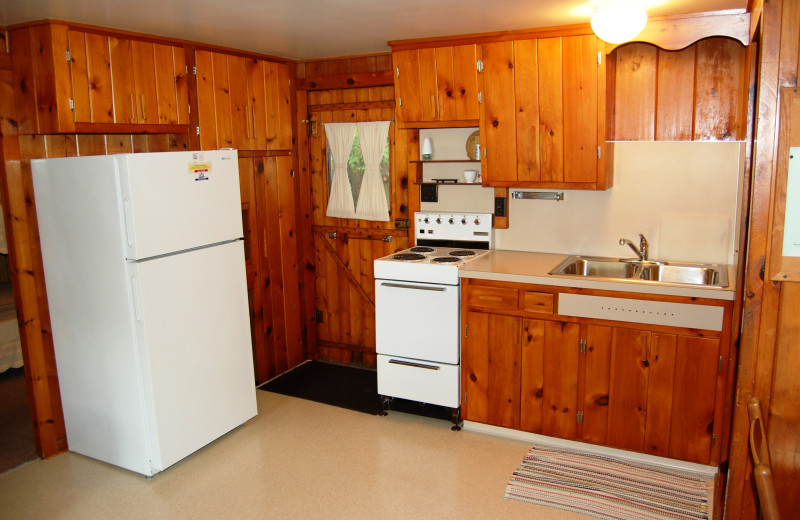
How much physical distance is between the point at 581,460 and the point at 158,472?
2.23 metres

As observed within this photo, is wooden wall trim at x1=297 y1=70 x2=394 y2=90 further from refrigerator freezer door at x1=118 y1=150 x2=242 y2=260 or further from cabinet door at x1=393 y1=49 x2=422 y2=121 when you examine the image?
refrigerator freezer door at x1=118 y1=150 x2=242 y2=260

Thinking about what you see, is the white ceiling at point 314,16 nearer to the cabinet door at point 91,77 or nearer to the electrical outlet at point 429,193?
the cabinet door at point 91,77

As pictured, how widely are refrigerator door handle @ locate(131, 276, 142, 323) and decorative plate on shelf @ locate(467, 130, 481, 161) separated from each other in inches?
84.6

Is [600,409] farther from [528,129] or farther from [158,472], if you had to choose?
[158,472]

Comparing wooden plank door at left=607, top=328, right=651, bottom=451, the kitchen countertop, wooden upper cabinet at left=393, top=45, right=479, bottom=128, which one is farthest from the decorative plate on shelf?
wooden plank door at left=607, top=328, right=651, bottom=451

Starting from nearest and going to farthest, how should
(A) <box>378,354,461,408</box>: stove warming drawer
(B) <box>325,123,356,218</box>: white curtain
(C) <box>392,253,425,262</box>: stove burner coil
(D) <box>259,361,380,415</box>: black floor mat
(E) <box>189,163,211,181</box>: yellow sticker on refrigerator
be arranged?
(E) <box>189,163,211,181</box>: yellow sticker on refrigerator < (A) <box>378,354,461,408</box>: stove warming drawer < (C) <box>392,253,425,262</box>: stove burner coil < (D) <box>259,361,380,415</box>: black floor mat < (B) <box>325,123,356,218</box>: white curtain

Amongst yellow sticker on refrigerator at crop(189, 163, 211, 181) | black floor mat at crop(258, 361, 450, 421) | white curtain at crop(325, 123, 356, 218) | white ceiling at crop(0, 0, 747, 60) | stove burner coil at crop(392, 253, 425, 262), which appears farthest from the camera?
white curtain at crop(325, 123, 356, 218)

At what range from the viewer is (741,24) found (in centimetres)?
303

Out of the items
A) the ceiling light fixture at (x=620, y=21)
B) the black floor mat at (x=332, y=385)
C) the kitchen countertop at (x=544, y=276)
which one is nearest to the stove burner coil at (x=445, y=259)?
the kitchen countertop at (x=544, y=276)

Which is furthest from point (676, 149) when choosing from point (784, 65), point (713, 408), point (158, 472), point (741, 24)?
point (158, 472)

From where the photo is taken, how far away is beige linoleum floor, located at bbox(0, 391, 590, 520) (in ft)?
9.57

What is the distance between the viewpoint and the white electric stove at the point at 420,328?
A: 141 inches

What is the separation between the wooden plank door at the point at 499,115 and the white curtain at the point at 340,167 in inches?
47.4

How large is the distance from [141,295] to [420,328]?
5.02ft
